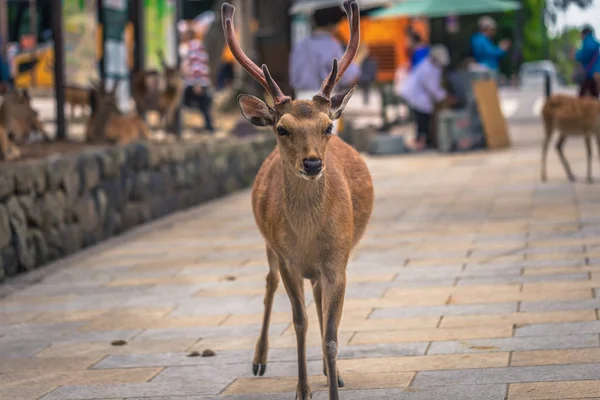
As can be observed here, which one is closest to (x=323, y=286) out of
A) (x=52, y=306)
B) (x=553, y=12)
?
(x=52, y=306)

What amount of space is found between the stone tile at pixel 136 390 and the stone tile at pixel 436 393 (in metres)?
0.55

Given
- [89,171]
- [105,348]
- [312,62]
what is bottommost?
[105,348]

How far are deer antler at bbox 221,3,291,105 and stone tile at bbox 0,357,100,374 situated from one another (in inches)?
69.2

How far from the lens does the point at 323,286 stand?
5305mm


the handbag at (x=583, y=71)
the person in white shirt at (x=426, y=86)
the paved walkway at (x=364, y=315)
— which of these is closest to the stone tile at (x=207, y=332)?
the paved walkway at (x=364, y=315)

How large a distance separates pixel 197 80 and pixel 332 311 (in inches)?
524

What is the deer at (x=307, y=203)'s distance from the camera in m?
5.06

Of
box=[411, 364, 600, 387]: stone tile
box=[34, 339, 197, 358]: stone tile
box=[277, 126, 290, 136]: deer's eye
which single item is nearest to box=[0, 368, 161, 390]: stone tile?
box=[34, 339, 197, 358]: stone tile

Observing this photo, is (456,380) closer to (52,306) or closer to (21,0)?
(52,306)

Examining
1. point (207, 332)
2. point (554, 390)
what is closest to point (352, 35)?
point (554, 390)

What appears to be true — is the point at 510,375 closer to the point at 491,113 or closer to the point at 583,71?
→ the point at 583,71

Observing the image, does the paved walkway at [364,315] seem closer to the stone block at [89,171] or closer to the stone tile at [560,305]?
the stone tile at [560,305]

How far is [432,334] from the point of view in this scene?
645 centimetres

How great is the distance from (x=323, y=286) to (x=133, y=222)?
21.3 ft
